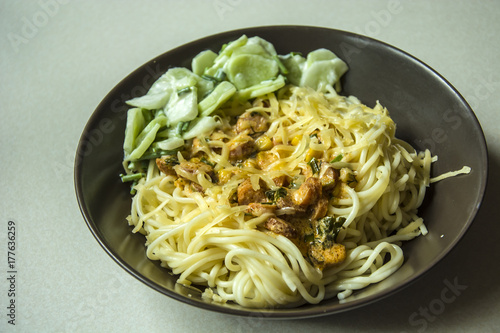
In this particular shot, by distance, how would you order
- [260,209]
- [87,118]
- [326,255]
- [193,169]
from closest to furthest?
[326,255] < [260,209] < [193,169] < [87,118]

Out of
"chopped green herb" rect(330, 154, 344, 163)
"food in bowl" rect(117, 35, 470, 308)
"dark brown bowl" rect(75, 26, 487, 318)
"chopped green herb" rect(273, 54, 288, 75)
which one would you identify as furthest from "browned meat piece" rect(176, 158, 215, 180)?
"chopped green herb" rect(273, 54, 288, 75)

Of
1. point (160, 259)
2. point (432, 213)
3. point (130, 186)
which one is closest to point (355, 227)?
point (432, 213)

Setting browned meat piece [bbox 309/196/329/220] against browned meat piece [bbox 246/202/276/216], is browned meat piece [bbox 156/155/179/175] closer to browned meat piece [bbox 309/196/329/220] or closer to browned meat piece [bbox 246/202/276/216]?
browned meat piece [bbox 246/202/276/216]

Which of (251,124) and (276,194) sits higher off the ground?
(251,124)

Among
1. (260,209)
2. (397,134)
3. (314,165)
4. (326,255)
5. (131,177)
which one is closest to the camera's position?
(326,255)

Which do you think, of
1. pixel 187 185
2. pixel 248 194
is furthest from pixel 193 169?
pixel 248 194

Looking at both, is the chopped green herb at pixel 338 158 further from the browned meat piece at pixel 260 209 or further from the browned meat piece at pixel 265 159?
the browned meat piece at pixel 260 209

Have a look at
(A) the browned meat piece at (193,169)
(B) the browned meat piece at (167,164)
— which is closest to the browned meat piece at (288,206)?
(A) the browned meat piece at (193,169)

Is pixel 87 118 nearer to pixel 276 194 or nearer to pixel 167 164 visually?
pixel 167 164
